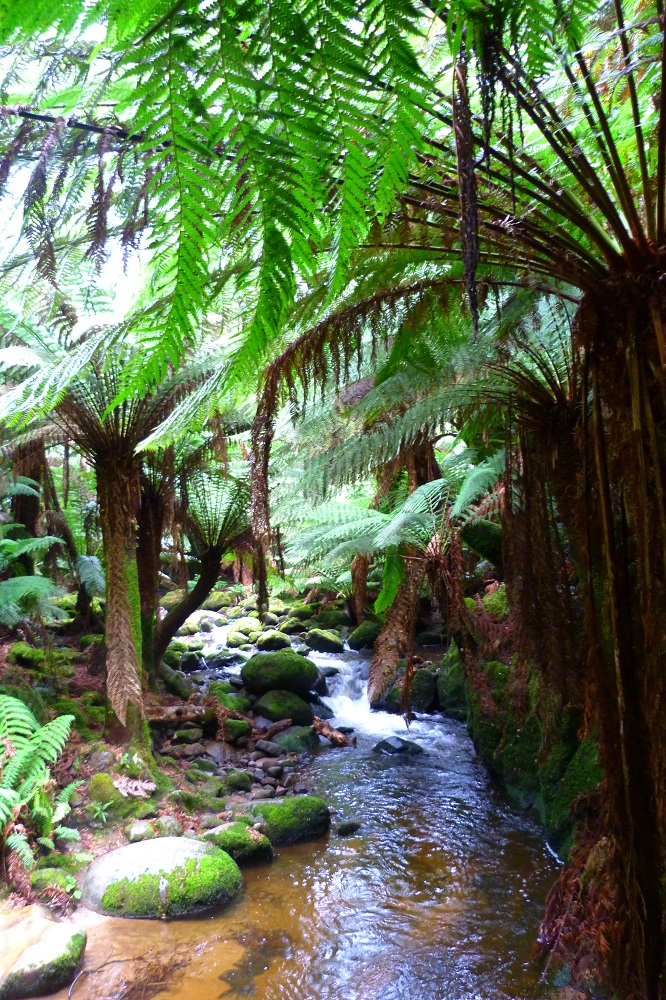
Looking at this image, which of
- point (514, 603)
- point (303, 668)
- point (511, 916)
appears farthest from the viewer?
point (303, 668)

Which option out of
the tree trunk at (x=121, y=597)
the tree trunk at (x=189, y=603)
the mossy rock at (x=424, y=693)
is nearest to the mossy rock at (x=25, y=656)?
the tree trunk at (x=189, y=603)

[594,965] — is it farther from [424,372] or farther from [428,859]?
[428,859]

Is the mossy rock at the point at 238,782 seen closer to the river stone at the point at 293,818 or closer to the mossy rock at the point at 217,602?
the river stone at the point at 293,818

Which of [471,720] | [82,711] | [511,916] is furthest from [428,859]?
[82,711]

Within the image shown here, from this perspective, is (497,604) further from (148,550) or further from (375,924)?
(148,550)

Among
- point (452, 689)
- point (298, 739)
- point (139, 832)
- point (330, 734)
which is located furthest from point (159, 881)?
point (452, 689)

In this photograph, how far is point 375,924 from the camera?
10.5 ft

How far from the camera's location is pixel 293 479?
3.50 metres

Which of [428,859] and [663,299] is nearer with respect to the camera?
[663,299]

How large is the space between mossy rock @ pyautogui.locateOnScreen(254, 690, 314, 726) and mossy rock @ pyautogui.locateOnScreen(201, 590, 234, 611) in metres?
5.20

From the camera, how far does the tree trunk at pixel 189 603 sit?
6.12 metres

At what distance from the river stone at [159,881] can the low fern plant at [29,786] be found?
0.32 metres

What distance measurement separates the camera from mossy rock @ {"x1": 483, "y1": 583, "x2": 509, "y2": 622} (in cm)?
481

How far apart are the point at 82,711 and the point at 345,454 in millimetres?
3389
